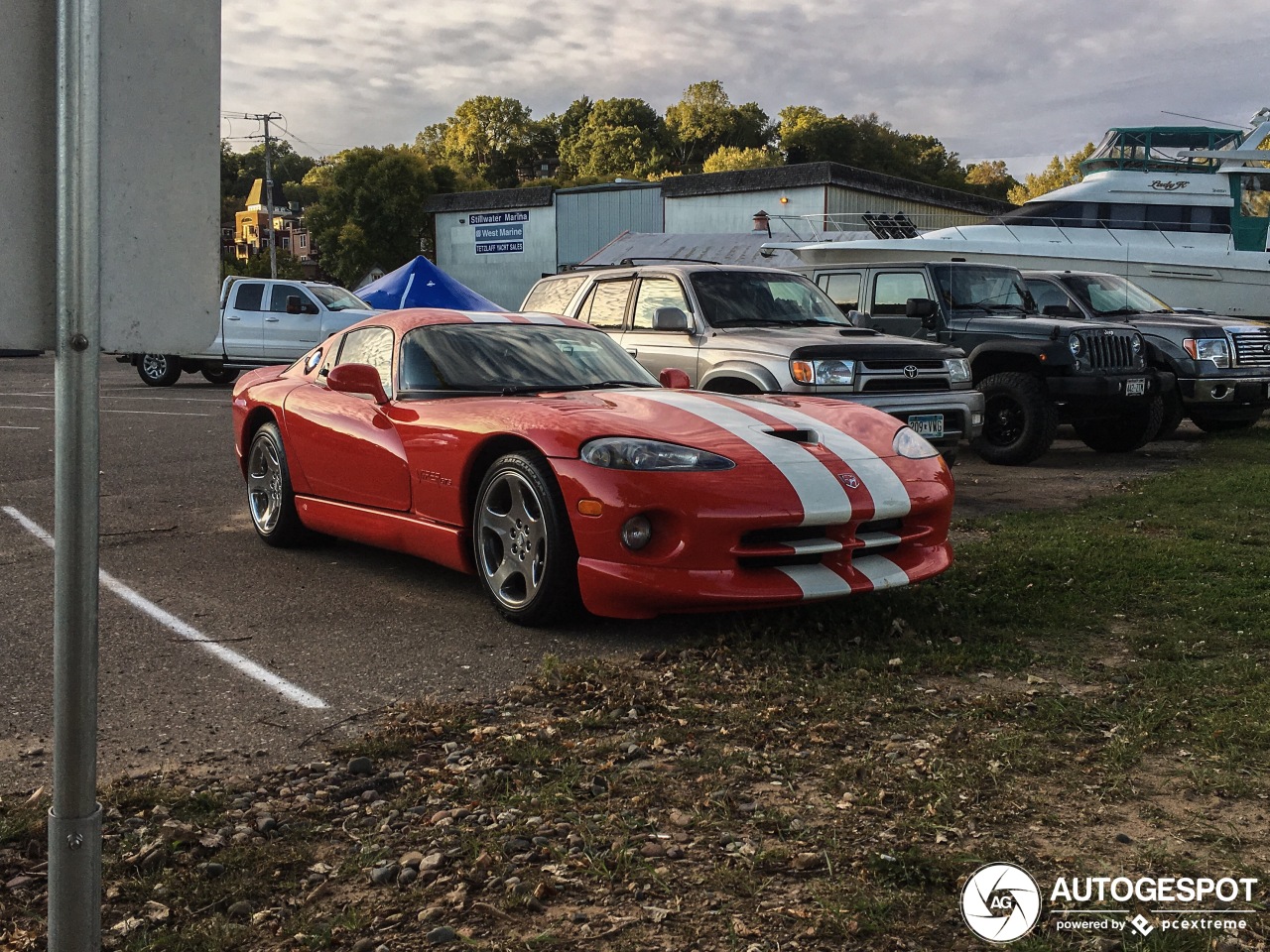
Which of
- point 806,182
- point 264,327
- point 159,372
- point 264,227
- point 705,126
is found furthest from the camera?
point 264,227

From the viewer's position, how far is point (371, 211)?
195 ft

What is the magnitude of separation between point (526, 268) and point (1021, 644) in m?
39.2

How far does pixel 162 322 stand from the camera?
2.28 meters

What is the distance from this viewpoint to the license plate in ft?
30.2

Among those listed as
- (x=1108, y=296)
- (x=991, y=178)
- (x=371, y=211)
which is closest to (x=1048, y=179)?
(x=991, y=178)

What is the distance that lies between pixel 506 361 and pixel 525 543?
4.22 ft

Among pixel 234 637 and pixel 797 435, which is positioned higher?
pixel 797 435

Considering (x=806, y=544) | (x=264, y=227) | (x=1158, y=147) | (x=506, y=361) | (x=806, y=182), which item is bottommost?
(x=806, y=544)

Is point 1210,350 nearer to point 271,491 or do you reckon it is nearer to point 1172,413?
point 1172,413

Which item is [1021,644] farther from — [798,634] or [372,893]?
[372,893]

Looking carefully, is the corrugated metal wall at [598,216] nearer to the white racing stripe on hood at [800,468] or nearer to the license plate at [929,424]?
the license plate at [929,424]

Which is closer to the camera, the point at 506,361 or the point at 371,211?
the point at 506,361

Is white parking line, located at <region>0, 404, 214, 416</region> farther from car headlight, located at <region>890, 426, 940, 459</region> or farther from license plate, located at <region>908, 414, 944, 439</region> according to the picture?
car headlight, located at <region>890, 426, 940, 459</region>

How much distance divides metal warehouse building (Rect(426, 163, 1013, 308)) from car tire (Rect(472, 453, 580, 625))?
83.5 ft
